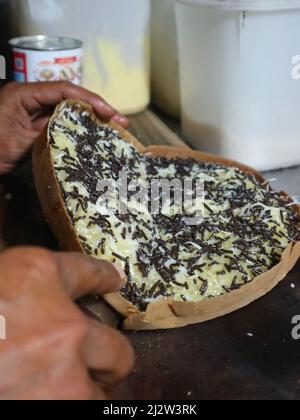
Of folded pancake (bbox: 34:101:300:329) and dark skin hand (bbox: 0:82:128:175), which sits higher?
dark skin hand (bbox: 0:82:128:175)

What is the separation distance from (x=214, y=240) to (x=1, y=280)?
1.43 ft

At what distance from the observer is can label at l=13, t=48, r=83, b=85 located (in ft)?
3.67

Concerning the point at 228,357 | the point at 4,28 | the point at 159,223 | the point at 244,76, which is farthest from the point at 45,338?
the point at 4,28

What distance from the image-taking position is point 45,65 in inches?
44.2

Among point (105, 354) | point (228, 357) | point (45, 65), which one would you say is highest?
point (45, 65)

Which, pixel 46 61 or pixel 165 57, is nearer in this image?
pixel 46 61

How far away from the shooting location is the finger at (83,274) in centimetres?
49

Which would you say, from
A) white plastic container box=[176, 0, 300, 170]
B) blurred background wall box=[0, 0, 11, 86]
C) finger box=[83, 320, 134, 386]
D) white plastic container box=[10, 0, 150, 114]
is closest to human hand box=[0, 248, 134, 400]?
finger box=[83, 320, 134, 386]

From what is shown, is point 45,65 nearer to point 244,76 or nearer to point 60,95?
point 60,95

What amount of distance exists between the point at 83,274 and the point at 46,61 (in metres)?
0.73

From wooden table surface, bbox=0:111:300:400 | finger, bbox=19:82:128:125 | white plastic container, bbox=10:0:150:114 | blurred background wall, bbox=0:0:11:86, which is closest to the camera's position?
wooden table surface, bbox=0:111:300:400

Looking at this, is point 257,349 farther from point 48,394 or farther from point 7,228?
point 7,228

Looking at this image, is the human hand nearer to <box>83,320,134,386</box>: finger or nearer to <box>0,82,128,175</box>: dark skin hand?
<box>83,320,134,386</box>: finger

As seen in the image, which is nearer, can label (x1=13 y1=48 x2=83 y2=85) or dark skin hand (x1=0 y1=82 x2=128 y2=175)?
dark skin hand (x1=0 y1=82 x2=128 y2=175)
